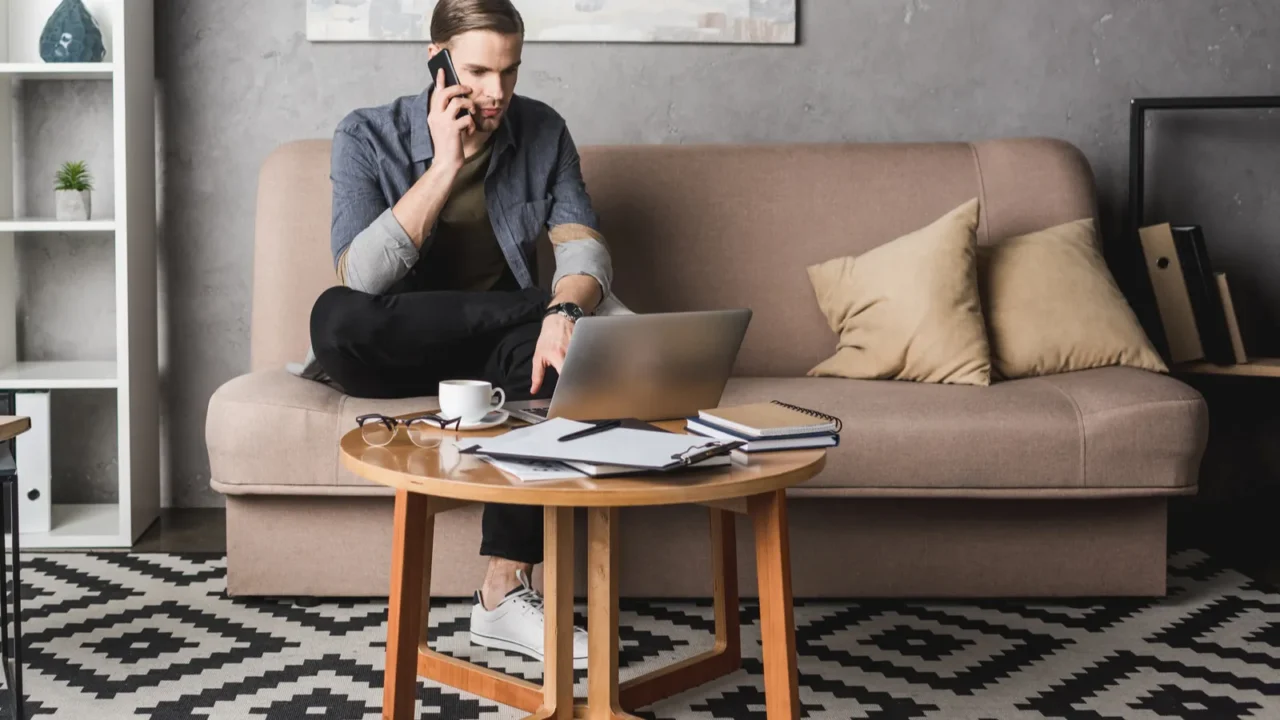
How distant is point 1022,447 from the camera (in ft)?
6.73

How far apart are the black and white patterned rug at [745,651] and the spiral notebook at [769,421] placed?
449mm

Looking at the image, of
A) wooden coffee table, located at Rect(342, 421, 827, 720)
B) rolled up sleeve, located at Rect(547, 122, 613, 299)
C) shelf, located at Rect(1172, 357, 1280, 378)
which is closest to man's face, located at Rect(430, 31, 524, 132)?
rolled up sleeve, located at Rect(547, 122, 613, 299)

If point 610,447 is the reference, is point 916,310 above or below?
above

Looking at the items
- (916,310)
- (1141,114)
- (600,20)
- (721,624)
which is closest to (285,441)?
(721,624)

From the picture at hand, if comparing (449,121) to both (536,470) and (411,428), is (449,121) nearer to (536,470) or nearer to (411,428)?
(411,428)

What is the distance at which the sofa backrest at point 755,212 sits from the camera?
101 inches

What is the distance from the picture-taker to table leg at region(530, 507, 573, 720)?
1.51m

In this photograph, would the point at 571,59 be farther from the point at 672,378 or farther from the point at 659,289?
the point at 672,378

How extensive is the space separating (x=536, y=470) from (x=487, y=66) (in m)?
0.97

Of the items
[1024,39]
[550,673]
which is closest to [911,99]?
[1024,39]

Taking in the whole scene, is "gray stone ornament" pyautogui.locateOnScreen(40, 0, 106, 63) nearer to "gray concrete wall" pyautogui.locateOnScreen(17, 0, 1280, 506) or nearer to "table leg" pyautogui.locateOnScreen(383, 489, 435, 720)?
"gray concrete wall" pyautogui.locateOnScreen(17, 0, 1280, 506)

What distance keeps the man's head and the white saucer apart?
70cm

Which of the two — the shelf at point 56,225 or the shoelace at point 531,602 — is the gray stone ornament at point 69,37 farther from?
the shoelace at point 531,602

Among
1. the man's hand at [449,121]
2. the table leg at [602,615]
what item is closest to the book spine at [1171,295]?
the man's hand at [449,121]
